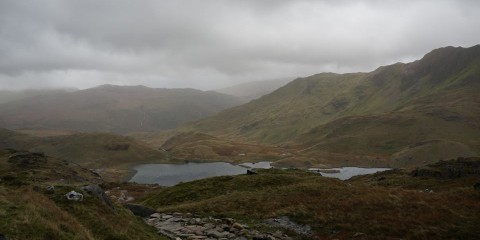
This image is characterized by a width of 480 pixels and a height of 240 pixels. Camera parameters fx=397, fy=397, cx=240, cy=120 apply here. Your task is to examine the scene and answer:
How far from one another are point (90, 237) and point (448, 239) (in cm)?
2480

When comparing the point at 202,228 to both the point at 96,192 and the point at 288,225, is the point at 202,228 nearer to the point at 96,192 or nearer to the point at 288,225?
the point at 288,225

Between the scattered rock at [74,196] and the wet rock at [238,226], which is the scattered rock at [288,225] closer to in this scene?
the wet rock at [238,226]

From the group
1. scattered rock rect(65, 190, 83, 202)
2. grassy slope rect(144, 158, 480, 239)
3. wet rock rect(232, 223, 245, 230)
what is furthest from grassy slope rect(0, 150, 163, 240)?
grassy slope rect(144, 158, 480, 239)

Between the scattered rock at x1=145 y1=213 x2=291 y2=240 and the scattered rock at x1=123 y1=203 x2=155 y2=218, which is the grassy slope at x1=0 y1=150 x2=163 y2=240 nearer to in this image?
the scattered rock at x1=145 y1=213 x2=291 y2=240

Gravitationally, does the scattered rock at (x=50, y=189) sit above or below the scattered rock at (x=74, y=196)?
above

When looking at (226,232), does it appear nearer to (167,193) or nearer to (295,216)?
(295,216)

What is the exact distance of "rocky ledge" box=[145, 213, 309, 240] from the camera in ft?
96.4

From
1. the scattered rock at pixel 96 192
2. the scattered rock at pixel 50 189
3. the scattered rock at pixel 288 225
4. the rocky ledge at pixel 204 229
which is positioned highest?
the scattered rock at pixel 50 189

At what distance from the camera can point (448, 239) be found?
95.8 ft

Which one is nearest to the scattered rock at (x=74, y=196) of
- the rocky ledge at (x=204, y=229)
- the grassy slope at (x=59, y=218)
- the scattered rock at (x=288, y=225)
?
the grassy slope at (x=59, y=218)

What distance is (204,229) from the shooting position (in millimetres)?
31094

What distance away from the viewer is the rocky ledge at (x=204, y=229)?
2938 centimetres

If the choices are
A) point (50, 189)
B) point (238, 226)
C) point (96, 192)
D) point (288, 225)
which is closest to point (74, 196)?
point (96, 192)

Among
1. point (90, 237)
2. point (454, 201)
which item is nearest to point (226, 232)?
point (90, 237)
